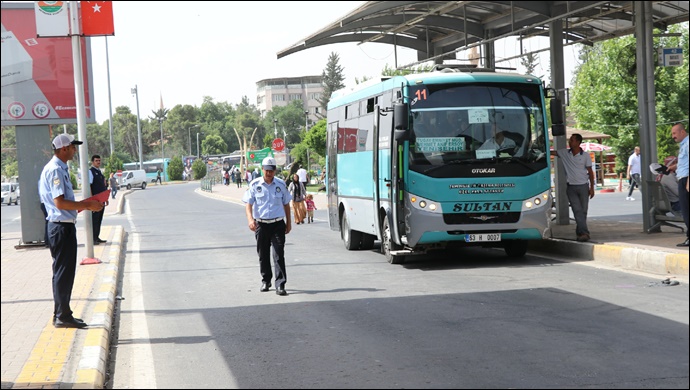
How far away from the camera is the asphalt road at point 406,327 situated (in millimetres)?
6383

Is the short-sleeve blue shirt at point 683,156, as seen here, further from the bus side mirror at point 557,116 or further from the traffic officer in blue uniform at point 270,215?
the bus side mirror at point 557,116

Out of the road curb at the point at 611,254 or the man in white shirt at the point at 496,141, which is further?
the man in white shirt at the point at 496,141

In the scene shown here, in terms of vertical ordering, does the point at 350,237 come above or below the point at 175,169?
below

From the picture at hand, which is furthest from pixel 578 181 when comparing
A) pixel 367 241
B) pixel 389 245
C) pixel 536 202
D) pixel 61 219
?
pixel 61 219

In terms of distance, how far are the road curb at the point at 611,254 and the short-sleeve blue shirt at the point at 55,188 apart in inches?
260

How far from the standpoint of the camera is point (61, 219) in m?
8.95

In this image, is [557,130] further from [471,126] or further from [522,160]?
[471,126]

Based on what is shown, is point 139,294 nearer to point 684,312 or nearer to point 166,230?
point 684,312

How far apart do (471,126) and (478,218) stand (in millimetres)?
1484

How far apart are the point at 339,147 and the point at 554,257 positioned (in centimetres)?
585

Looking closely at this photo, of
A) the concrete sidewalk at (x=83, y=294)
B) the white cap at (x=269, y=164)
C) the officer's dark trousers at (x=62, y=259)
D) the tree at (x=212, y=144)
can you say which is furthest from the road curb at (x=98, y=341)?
the tree at (x=212, y=144)

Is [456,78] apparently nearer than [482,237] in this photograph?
No

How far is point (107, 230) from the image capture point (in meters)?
27.1

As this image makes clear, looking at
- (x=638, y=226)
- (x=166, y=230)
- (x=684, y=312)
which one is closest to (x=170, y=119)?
(x=166, y=230)
